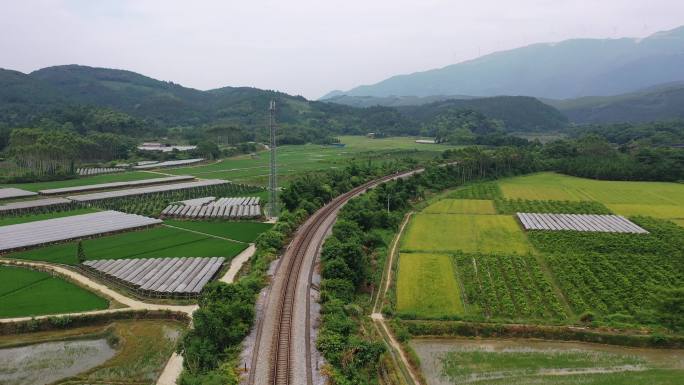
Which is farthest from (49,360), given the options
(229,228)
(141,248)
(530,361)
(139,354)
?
(530,361)

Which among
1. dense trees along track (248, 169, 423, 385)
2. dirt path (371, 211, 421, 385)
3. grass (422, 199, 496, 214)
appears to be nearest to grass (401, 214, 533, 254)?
grass (422, 199, 496, 214)

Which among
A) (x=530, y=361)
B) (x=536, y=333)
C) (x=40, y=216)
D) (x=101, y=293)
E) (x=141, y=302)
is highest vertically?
(x=40, y=216)

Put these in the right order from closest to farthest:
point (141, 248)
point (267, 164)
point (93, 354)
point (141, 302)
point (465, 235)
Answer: point (93, 354) < point (141, 302) < point (141, 248) < point (465, 235) < point (267, 164)

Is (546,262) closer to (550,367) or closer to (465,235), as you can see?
(465,235)

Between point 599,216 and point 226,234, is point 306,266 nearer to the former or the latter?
point 226,234

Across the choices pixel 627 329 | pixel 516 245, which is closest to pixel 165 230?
pixel 516 245

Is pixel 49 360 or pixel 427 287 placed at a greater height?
pixel 427 287

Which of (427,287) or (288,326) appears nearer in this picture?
(288,326)
